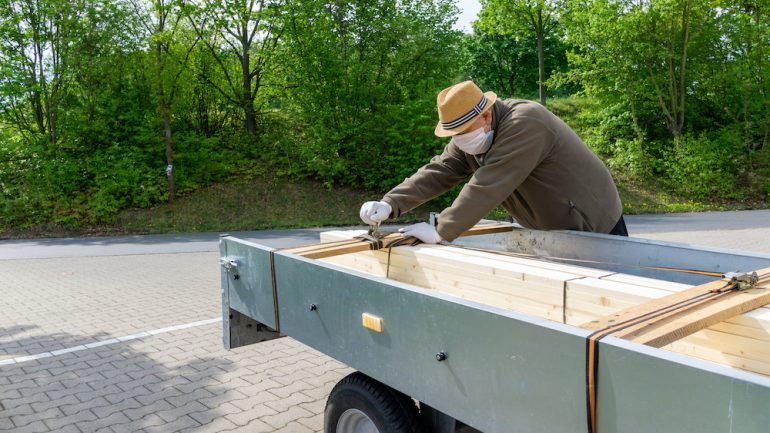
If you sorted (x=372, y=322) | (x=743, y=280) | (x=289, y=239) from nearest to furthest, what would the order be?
(x=743, y=280) < (x=372, y=322) < (x=289, y=239)

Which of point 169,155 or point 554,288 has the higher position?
point 169,155

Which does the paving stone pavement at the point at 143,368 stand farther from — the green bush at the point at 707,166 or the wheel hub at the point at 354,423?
the green bush at the point at 707,166

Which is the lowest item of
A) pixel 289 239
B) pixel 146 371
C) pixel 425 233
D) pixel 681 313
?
pixel 146 371

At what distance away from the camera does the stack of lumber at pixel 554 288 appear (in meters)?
1.89

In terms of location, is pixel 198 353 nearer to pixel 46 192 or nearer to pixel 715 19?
pixel 46 192

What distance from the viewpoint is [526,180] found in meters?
3.36

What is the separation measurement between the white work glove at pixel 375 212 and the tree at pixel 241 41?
16777 millimetres

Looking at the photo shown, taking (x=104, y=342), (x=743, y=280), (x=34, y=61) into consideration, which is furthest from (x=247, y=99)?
(x=743, y=280)

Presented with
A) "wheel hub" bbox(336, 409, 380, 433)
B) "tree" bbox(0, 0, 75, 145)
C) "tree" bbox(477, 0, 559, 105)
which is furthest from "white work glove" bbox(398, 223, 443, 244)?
"tree" bbox(477, 0, 559, 105)

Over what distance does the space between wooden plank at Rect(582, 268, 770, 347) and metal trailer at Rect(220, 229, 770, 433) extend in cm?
18

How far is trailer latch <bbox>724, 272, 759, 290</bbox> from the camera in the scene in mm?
2068

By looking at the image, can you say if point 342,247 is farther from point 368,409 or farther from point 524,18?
point 524,18

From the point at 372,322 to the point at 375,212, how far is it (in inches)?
48.2

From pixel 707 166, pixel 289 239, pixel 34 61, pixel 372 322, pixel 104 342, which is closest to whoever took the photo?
pixel 372 322
